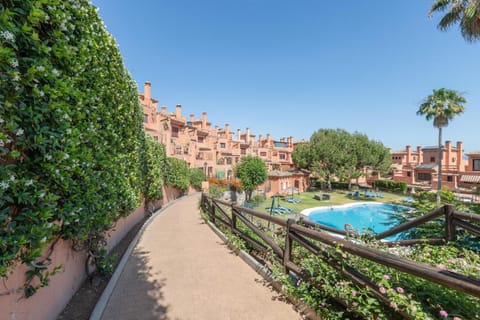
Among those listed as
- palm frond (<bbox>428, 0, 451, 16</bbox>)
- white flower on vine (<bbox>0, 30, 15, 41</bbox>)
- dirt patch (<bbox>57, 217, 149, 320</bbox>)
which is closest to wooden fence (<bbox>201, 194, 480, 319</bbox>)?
dirt patch (<bbox>57, 217, 149, 320</bbox>)

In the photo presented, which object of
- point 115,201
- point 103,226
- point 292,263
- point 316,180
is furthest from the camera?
point 316,180

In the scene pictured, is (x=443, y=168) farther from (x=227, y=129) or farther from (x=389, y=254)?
(x=389, y=254)

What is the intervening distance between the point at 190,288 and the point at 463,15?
1799 cm

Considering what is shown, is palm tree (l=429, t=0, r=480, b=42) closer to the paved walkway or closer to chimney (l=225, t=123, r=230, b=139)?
the paved walkway

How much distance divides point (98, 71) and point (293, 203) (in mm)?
24521

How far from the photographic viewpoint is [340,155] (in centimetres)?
3222

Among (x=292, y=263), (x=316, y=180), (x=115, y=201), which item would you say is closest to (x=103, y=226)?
(x=115, y=201)

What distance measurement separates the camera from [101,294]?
3.76 meters

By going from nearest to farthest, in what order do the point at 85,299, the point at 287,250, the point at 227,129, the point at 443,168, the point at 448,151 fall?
the point at 85,299, the point at 287,250, the point at 443,168, the point at 448,151, the point at 227,129

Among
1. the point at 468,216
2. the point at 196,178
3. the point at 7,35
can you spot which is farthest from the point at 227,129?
the point at 7,35

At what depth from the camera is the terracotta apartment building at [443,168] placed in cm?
2945

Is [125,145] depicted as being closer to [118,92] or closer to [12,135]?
[118,92]

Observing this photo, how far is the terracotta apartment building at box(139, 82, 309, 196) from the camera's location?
24.2 metres

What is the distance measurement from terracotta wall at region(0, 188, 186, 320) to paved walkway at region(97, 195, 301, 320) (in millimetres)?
653
